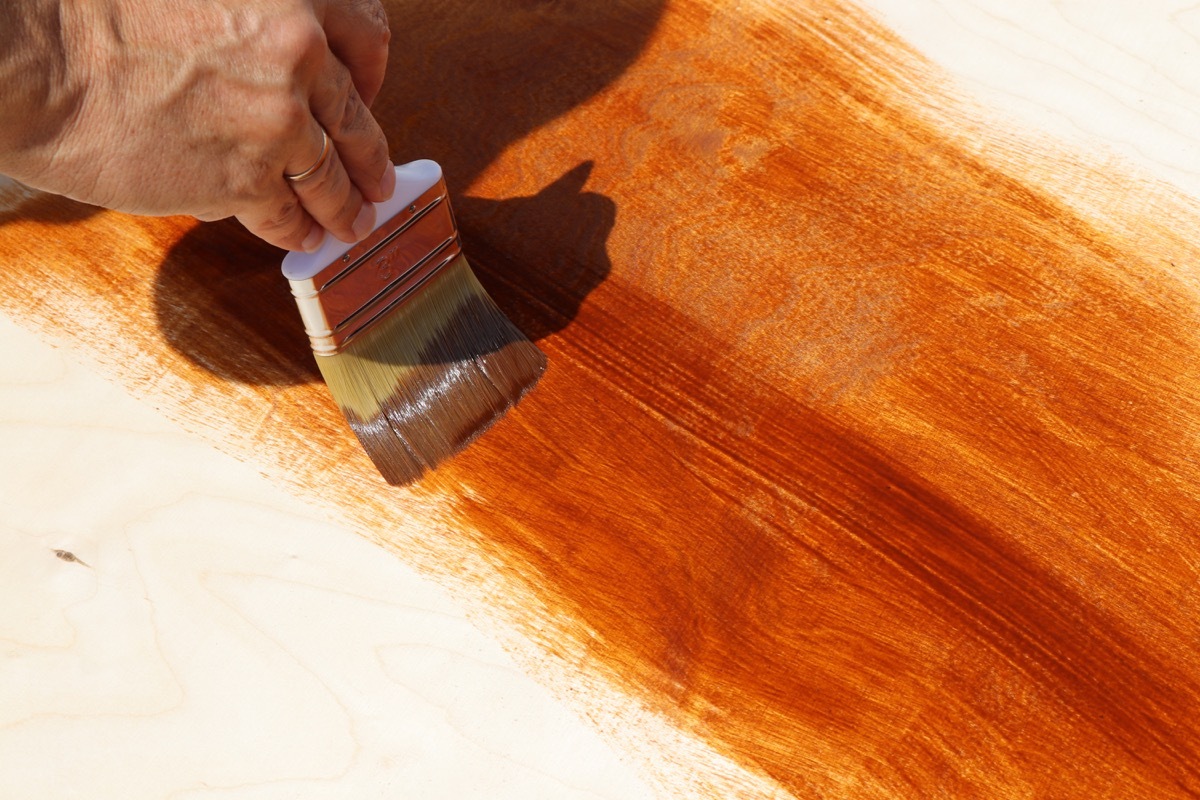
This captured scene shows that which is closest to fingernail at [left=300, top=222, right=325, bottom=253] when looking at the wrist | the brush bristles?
the brush bristles

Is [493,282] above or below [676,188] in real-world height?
below

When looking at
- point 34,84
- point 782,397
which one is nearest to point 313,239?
point 34,84

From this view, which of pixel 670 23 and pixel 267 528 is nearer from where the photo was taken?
pixel 267 528

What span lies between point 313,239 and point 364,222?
0.07 meters

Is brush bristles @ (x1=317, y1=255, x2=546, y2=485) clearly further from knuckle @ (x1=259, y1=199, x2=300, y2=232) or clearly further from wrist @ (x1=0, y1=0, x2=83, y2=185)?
wrist @ (x1=0, y1=0, x2=83, y2=185)

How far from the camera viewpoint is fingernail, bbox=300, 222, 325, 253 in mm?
1461

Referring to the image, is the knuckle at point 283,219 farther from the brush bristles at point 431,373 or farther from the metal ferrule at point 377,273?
the brush bristles at point 431,373

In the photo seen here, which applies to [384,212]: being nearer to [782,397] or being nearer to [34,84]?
[34,84]

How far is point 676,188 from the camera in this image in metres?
1.81

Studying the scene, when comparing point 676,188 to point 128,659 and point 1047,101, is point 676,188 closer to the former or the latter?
point 1047,101

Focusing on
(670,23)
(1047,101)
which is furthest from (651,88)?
(1047,101)

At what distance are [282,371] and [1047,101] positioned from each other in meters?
1.36

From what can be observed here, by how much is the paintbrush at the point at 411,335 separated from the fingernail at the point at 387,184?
0.02 metres

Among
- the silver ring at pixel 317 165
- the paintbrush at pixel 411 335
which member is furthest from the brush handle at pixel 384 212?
the silver ring at pixel 317 165
